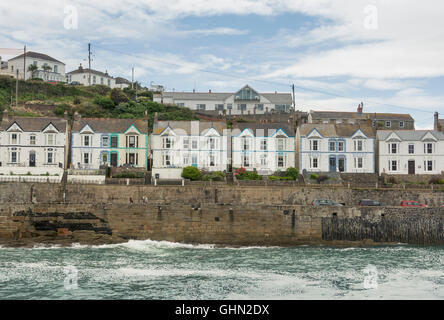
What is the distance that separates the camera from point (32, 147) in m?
52.1

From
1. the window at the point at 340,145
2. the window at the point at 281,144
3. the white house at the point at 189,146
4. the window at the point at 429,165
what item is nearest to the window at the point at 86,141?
the white house at the point at 189,146

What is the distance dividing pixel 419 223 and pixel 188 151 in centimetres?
2595

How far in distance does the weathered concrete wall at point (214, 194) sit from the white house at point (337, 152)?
785cm

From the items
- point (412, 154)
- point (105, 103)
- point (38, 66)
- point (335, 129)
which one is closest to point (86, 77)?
point (38, 66)

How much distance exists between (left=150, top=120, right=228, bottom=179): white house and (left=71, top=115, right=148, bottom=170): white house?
163 cm

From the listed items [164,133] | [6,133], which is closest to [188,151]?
[164,133]

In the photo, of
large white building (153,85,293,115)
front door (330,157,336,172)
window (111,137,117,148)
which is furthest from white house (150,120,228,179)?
large white building (153,85,293,115)

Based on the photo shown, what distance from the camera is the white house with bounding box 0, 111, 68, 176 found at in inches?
2029

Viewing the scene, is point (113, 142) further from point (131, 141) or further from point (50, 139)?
point (50, 139)

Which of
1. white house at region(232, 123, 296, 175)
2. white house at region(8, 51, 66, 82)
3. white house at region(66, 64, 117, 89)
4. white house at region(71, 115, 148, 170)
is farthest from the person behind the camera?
white house at region(66, 64, 117, 89)

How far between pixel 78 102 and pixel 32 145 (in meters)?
25.5

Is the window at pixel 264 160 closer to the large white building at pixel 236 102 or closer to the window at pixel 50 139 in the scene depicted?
the window at pixel 50 139

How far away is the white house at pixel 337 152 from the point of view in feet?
180

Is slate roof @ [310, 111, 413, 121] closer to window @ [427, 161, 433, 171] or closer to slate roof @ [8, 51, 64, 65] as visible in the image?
window @ [427, 161, 433, 171]
